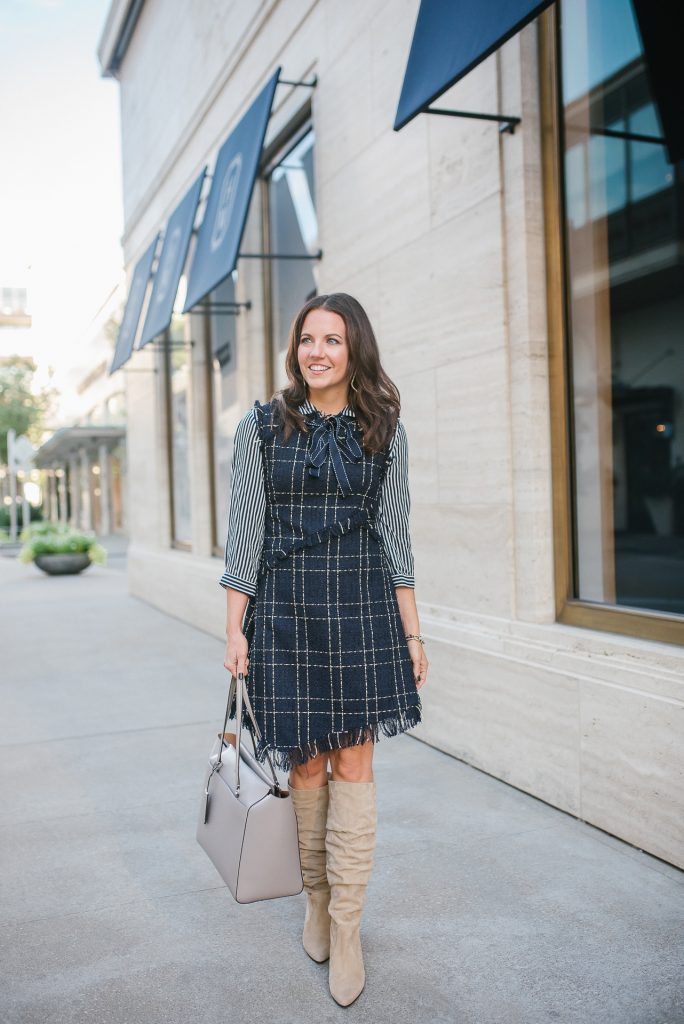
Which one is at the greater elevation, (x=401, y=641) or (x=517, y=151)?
(x=517, y=151)

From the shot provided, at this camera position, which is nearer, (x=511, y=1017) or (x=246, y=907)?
(x=511, y=1017)

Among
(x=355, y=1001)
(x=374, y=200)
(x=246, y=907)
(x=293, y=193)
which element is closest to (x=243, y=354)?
Result: (x=293, y=193)

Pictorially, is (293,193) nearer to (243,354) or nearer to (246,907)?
(243,354)

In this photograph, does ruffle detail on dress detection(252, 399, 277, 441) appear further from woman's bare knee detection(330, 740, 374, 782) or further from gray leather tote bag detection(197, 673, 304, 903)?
woman's bare knee detection(330, 740, 374, 782)

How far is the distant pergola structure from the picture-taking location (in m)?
36.3

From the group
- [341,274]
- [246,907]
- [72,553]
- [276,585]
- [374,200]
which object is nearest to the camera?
[276,585]

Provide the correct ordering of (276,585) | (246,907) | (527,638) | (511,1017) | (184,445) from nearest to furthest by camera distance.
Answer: (511,1017) < (276,585) < (246,907) < (527,638) < (184,445)

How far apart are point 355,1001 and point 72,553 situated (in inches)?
647

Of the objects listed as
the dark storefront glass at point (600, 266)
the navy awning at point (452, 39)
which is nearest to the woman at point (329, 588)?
the navy awning at point (452, 39)

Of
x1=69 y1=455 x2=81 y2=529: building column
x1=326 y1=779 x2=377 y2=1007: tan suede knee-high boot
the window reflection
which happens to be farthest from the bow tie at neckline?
x1=69 y1=455 x2=81 y2=529: building column

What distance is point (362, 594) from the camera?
8.28 ft

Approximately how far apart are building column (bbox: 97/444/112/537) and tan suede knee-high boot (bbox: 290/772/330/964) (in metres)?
39.0

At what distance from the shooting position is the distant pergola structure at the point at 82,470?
119ft

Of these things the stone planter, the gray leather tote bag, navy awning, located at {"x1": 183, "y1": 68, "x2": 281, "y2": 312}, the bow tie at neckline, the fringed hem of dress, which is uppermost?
navy awning, located at {"x1": 183, "y1": 68, "x2": 281, "y2": 312}
